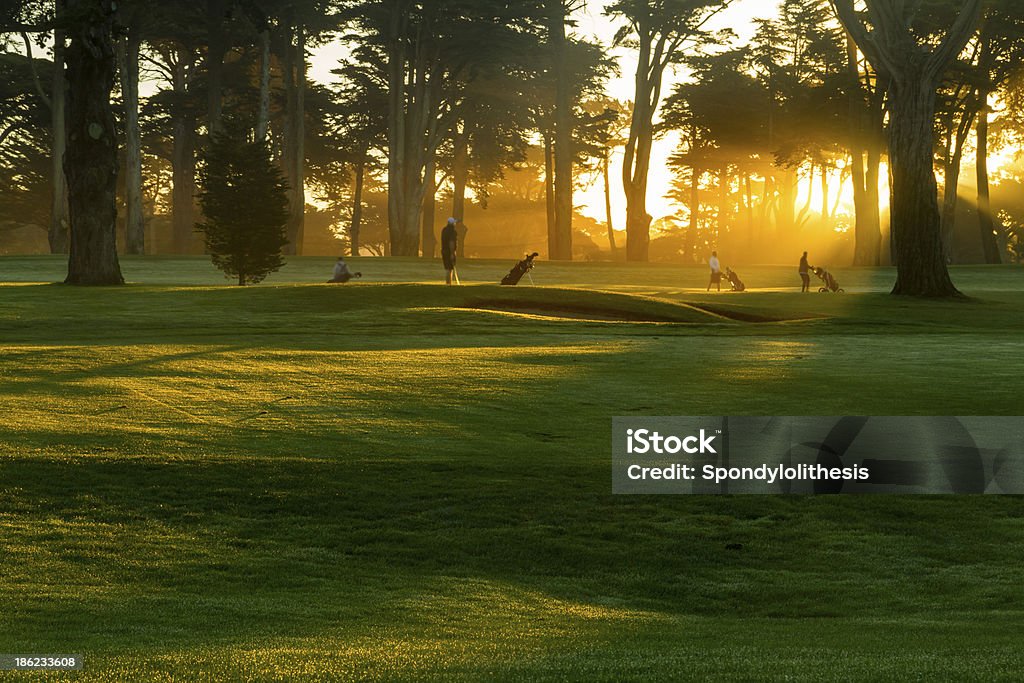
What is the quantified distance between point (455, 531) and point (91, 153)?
27270mm

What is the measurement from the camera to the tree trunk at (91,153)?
34.7 meters

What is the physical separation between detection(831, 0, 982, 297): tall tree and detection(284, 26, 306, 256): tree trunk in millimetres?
35232

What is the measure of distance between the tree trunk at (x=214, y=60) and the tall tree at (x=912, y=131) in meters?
35.0

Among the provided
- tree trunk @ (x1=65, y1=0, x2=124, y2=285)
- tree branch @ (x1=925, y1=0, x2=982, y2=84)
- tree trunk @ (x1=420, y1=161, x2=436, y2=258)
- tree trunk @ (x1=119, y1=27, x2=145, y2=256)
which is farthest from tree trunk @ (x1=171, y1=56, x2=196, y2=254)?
tree branch @ (x1=925, y1=0, x2=982, y2=84)

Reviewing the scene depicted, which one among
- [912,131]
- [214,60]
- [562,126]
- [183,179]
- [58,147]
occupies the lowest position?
[912,131]

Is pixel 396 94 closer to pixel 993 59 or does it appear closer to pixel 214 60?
pixel 214 60

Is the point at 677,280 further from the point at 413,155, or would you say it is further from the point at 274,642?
the point at 274,642

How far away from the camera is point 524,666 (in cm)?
670

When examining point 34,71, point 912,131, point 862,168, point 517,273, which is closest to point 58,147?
point 34,71

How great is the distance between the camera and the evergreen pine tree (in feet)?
136

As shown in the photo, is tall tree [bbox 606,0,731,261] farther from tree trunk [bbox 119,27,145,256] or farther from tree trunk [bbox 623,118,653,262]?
tree trunk [bbox 119,27,145,256]

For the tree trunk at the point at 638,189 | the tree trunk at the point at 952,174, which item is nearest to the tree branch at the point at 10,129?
the tree trunk at the point at 638,189

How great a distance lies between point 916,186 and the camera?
38.6m

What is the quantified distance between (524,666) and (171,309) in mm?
25684
